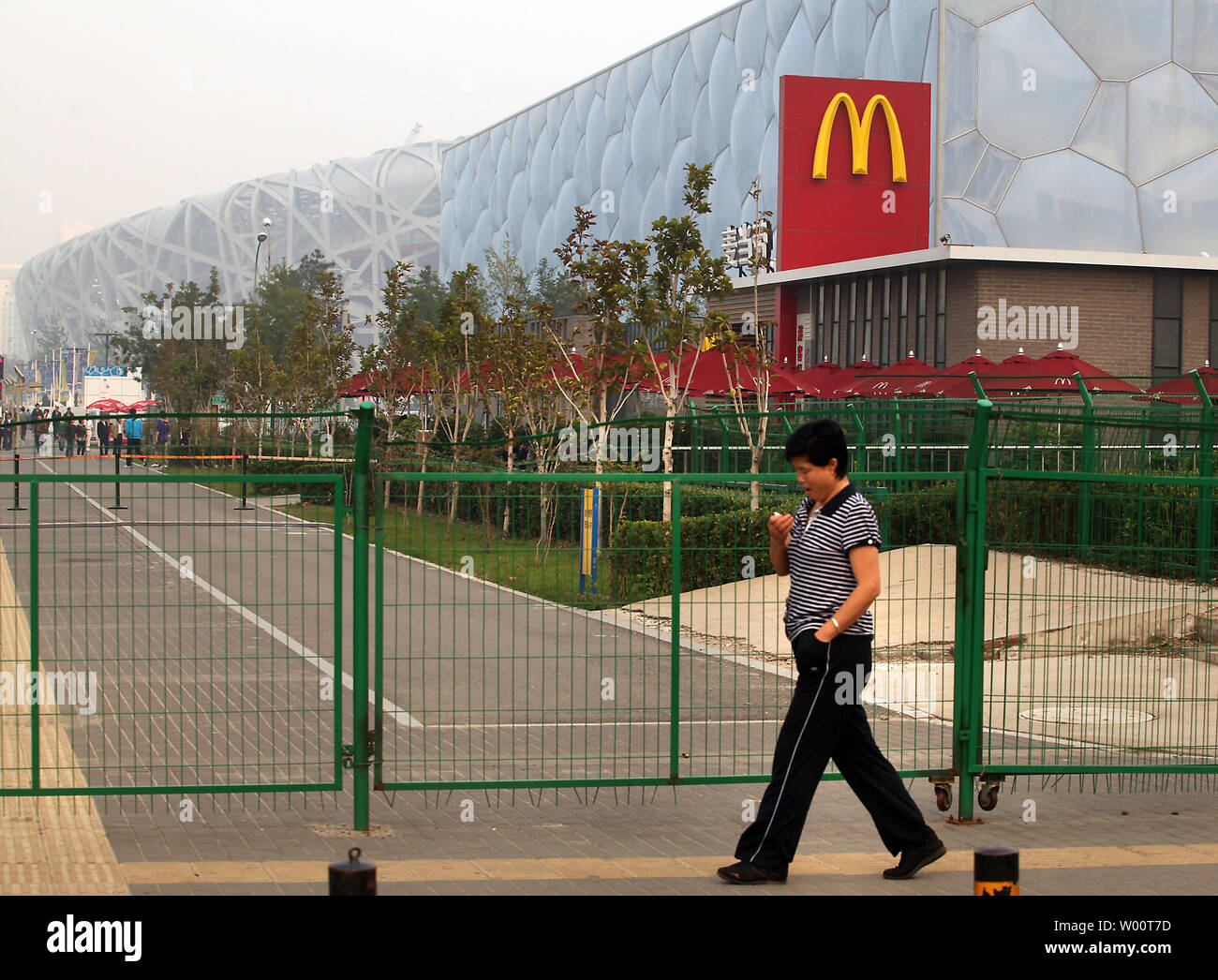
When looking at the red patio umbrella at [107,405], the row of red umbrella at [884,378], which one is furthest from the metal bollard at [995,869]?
the red patio umbrella at [107,405]

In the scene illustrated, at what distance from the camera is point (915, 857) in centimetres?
571

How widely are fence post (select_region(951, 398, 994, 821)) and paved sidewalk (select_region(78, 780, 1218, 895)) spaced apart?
0.36 meters

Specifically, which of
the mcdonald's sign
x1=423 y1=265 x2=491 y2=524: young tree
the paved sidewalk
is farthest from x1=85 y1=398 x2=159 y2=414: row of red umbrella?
the paved sidewalk

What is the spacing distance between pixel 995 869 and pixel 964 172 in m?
39.1

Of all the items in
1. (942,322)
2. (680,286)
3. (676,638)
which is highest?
(942,322)

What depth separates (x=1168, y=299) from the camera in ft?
103

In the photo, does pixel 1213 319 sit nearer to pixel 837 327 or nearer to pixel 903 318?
pixel 903 318

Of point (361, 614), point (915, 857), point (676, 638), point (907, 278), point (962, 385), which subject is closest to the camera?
point (915, 857)

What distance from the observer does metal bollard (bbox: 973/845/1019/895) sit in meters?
3.79

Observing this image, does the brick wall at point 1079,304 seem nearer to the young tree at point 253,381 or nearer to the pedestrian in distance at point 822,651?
the young tree at point 253,381

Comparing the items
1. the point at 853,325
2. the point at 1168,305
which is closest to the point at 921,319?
the point at 853,325

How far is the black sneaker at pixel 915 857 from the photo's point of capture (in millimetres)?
5703

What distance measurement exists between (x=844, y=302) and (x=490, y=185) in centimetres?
5794
